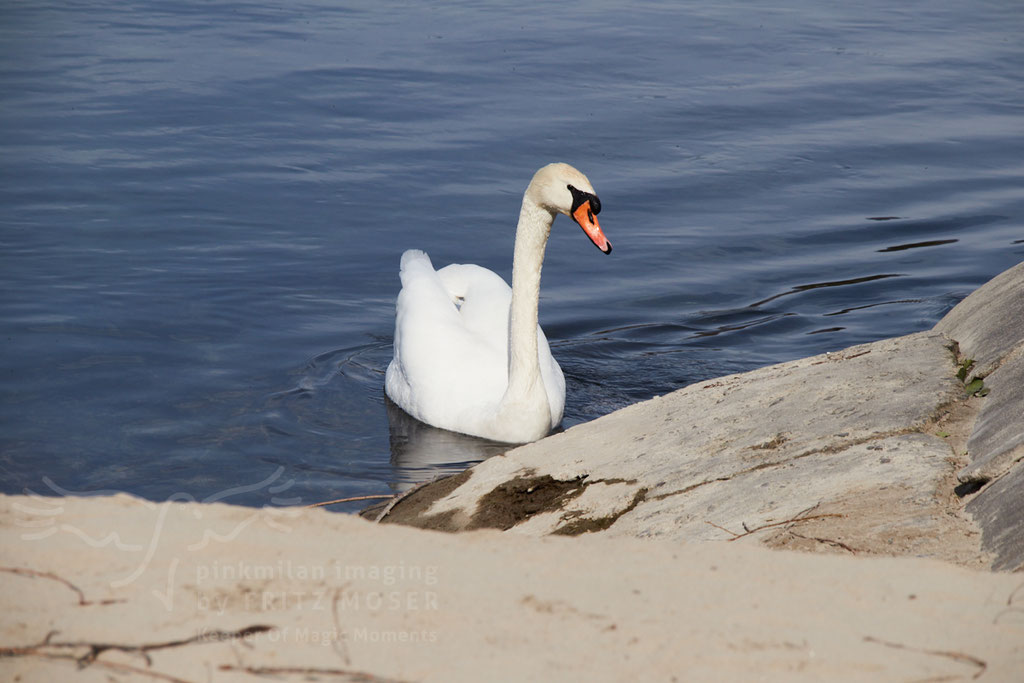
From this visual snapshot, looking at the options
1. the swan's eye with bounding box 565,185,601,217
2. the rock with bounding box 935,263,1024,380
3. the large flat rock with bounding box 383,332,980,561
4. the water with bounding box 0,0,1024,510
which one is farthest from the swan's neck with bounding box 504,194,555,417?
the rock with bounding box 935,263,1024,380

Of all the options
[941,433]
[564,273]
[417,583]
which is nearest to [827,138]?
[564,273]

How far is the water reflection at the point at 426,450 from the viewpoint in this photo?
7023 mm

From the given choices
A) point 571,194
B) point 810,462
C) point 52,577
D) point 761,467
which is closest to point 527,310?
point 571,194

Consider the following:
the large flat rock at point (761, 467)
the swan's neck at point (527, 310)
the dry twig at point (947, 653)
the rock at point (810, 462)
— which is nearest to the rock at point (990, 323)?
the rock at point (810, 462)

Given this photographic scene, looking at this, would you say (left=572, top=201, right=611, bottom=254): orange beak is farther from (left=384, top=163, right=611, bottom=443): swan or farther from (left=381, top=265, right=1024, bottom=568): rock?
(left=381, top=265, right=1024, bottom=568): rock

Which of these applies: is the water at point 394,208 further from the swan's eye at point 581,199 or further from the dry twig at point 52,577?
the dry twig at point 52,577

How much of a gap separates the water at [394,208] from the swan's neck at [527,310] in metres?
0.52

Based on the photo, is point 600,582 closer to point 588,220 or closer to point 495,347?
point 588,220

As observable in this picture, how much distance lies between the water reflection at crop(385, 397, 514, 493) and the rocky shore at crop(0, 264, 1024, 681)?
90.7 inches

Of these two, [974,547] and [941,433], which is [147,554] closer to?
[974,547]

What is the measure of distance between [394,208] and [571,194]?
4.80 m

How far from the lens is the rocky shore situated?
2709mm

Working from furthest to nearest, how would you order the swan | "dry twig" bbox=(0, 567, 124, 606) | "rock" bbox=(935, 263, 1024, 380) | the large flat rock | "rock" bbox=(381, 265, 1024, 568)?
1. the swan
2. "rock" bbox=(935, 263, 1024, 380)
3. the large flat rock
4. "rock" bbox=(381, 265, 1024, 568)
5. "dry twig" bbox=(0, 567, 124, 606)

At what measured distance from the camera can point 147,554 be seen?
3217 mm
